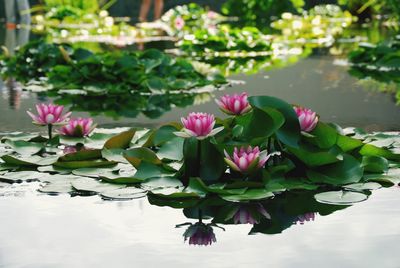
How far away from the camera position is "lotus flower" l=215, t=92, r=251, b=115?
4520 mm

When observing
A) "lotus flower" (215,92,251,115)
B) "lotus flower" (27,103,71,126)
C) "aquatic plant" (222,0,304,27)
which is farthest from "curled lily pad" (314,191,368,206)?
"aquatic plant" (222,0,304,27)

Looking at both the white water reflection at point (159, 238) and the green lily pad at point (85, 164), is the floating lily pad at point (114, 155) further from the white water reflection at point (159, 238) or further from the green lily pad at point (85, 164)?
the white water reflection at point (159, 238)

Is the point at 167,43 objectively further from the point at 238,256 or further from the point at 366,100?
the point at 238,256

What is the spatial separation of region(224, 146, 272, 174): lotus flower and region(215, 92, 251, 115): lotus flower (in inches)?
17.8

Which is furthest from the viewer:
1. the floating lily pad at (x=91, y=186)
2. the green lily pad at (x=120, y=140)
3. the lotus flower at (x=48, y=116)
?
the lotus flower at (x=48, y=116)

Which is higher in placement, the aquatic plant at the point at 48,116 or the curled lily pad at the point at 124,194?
the aquatic plant at the point at 48,116

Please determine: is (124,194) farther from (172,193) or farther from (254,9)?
(254,9)

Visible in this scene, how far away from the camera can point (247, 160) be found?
13.3 feet

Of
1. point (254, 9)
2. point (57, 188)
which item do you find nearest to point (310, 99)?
point (57, 188)

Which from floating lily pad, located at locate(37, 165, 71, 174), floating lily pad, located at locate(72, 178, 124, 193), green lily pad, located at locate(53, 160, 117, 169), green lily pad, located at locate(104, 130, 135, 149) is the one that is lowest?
floating lily pad, located at locate(37, 165, 71, 174)

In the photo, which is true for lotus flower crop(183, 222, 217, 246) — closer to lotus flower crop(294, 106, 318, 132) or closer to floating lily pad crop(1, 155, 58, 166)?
lotus flower crop(294, 106, 318, 132)

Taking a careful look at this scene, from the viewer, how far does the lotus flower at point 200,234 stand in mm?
3449

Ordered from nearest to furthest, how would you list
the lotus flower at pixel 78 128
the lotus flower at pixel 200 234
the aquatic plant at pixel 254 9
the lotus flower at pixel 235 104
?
the lotus flower at pixel 200 234, the lotus flower at pixel 235 104, the lotus flower at pixel 78 128, the aquatic plant at pixel 254 9

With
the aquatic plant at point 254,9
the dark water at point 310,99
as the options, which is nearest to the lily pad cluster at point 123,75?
the dark water at point 310,99
